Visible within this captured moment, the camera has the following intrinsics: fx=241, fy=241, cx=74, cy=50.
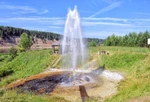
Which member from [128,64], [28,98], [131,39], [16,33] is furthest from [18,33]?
[28,98]

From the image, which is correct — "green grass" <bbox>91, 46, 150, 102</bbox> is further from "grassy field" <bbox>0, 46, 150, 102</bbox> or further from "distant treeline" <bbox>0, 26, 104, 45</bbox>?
"distant treeline" <bbox>0, 26, 104, 45</bbox>

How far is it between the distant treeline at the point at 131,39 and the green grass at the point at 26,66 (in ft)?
93.3

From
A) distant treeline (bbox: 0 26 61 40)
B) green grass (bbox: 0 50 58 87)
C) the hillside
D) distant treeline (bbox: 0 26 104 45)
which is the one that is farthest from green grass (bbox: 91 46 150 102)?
distant treeline (bbox: 0 26 61 40)

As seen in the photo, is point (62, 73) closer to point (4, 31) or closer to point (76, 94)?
point (76, 94)

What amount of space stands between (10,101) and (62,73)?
1249cm

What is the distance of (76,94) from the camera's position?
21328 mm

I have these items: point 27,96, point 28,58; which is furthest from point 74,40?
point 28,58

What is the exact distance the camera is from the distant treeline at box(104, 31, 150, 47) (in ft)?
207

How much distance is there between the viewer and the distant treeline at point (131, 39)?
207 ft

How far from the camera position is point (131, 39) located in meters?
65.6

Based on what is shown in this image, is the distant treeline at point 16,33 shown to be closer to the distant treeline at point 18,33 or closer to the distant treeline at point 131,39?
the distant treeline at point 18,33

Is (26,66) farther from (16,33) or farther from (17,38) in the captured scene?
(16,33)

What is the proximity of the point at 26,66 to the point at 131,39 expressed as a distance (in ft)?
119

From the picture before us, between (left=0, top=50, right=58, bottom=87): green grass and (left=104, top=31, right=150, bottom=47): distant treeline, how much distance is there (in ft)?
93.3
